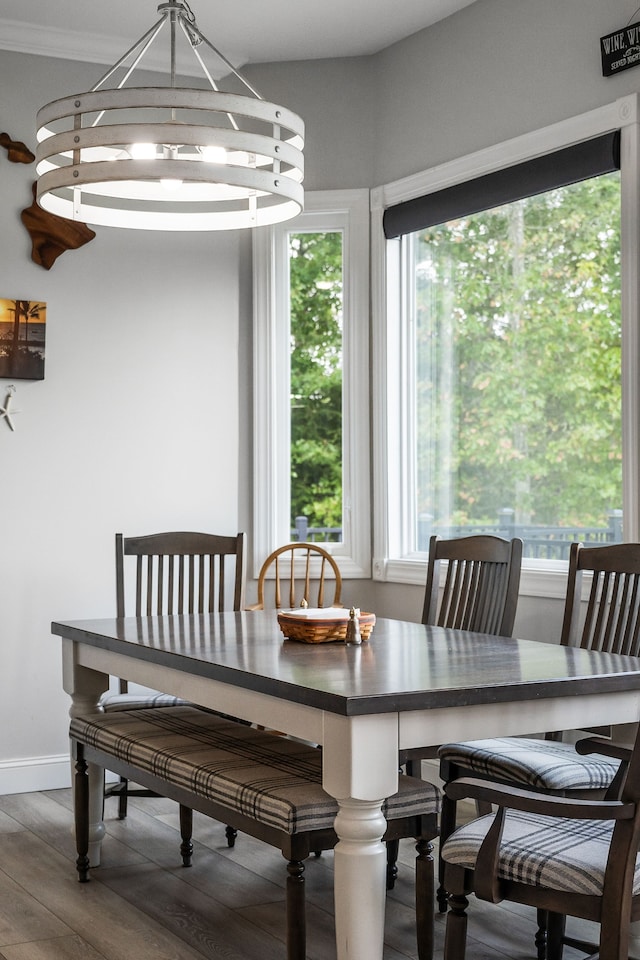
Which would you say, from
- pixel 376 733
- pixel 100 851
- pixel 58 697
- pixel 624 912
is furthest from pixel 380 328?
pixel 624 912

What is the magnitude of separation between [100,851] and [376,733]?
166 centimetres

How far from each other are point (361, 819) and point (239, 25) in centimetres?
339

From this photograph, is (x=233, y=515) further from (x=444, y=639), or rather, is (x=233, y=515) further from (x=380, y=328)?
(x=444, y=639)

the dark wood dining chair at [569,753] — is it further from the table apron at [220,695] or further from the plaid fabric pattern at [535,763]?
the table apron at [220,695]

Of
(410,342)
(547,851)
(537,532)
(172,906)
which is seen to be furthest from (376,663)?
(410,342)

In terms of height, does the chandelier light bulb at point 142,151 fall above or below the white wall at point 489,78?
below

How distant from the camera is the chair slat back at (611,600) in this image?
9.57 ft

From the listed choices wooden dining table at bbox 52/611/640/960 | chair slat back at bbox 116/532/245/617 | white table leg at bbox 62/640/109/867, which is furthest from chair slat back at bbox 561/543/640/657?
white table leg at bbox 62/640/109/867

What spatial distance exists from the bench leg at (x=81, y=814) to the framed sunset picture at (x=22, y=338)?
1706 mm

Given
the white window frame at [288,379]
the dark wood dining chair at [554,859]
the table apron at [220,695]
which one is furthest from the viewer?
the white window frame at [288,379]

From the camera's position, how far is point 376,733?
6.66ft

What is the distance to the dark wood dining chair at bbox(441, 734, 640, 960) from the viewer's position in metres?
1.79

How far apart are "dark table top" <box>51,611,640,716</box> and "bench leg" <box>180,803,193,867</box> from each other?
603mm

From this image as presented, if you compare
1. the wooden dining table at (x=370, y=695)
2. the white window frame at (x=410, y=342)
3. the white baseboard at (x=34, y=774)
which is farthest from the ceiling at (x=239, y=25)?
the white baseboard at (x=34, y=774)
